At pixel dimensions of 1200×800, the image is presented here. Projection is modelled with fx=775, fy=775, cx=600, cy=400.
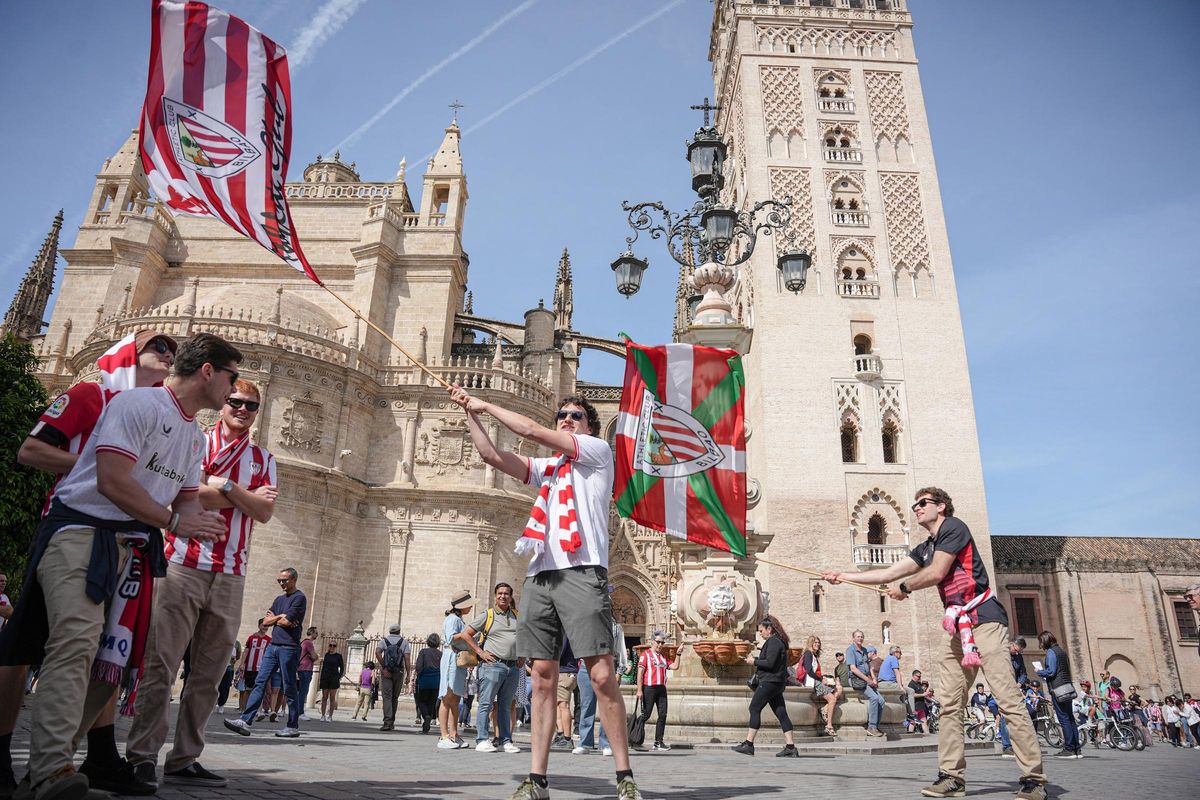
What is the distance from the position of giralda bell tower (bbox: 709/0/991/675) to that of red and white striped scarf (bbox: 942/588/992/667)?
19563 mm

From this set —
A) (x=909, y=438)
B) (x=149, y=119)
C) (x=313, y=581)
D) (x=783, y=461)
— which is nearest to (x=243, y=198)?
(x=149, y=119)

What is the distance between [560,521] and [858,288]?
27645mm

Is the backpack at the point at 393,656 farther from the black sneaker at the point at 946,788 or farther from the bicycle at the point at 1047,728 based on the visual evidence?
the bicycle at the point at 1047,728

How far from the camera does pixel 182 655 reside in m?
3.98

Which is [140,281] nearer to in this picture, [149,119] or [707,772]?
[149,119]

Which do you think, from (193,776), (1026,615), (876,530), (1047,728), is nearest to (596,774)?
(193,776)

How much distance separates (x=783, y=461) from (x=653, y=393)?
2096cm

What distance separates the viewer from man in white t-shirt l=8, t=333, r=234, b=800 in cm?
288

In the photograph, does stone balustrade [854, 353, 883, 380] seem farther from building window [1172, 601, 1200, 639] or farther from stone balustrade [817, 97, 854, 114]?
building window [1172, 601, 1200, 639]

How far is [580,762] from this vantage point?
6.20 m

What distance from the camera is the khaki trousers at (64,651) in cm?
284

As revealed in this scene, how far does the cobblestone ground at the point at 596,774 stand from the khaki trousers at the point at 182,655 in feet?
0.97

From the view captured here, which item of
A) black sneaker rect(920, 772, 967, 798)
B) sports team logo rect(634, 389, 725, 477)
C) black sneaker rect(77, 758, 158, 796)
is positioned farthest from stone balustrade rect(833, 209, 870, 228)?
black sneaker rect(77, 758, 158, 796)

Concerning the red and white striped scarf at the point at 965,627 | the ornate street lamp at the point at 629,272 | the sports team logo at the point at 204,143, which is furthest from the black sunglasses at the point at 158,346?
the ornate street lamp at the point at 629,272
